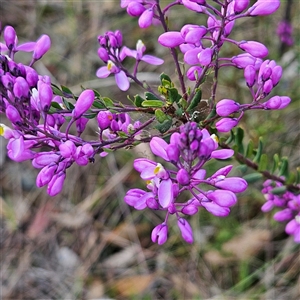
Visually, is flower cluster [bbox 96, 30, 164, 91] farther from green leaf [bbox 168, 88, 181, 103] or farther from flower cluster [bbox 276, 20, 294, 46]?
flower cluster [bbox 276, 20, 294, 46]

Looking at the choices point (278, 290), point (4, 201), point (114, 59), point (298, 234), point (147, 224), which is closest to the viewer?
point (114, 59)

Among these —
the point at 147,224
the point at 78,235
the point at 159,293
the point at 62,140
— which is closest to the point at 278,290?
the point at 159,293

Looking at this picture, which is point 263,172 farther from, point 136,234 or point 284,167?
point 136,234

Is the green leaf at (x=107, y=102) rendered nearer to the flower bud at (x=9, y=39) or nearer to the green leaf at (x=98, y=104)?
the green leaf at (x=98, y=104)

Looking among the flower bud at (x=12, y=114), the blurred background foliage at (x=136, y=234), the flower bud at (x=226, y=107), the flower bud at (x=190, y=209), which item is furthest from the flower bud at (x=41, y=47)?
the blurred background foliage at (x=136, y=234)

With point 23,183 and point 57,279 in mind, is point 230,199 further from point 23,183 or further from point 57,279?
point 23,183

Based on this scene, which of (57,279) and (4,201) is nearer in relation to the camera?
(57,279)

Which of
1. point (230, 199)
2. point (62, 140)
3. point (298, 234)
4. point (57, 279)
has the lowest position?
point (57, 279)
